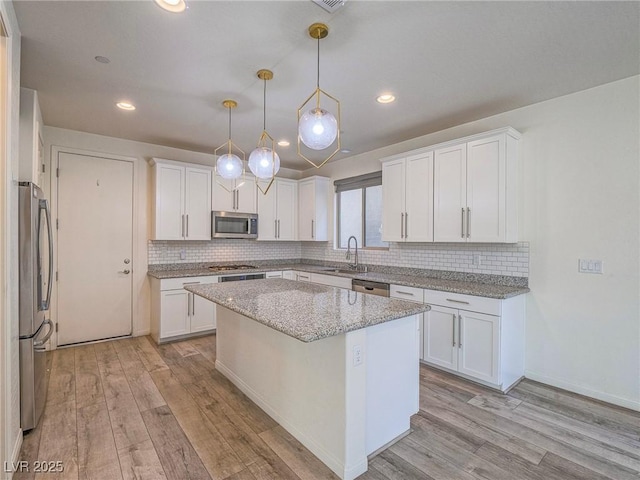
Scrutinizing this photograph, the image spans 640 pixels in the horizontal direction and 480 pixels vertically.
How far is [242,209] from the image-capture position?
5.01 metres

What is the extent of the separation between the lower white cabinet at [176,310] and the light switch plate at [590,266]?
402 cm

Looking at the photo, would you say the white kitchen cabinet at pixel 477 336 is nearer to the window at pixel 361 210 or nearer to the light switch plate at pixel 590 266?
the light switch plate at pixel 590 266

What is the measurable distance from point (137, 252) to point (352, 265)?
305 centimetres

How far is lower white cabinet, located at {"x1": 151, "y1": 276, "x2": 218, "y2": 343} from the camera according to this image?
4043 mm

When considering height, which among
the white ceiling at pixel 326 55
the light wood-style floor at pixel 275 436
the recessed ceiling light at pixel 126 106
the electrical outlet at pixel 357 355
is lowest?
the light wood-style floor at pixel 275 436

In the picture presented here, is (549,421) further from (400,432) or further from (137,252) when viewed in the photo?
(137,252)

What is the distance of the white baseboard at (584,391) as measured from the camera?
8.43 feet

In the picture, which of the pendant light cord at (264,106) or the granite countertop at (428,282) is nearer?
the pendant light cord at (264,106)

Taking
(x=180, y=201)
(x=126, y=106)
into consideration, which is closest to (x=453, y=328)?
(x=180, y=201)

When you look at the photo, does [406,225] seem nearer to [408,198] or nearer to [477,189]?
[408,198]

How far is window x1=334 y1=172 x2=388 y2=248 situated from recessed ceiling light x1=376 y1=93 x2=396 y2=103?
1.64 metres

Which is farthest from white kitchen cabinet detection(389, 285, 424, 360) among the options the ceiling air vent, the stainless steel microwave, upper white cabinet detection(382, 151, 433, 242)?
the ceiling air vent

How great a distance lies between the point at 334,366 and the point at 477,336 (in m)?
1.75

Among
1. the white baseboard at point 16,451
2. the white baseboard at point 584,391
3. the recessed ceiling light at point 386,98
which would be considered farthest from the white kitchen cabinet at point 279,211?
the white baseboard at point 584,391
